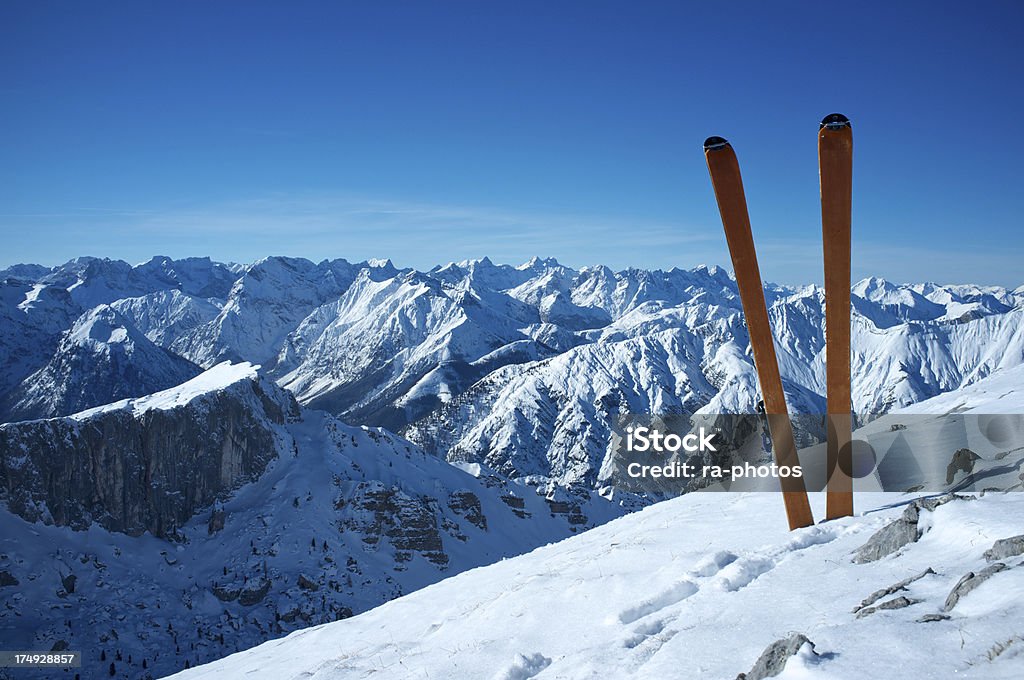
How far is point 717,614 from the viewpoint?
35.7 feet

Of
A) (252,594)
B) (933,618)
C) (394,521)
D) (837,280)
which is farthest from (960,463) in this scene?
(394,521)

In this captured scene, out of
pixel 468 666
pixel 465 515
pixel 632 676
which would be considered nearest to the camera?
pixel 632 676

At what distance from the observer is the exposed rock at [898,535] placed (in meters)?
11.7

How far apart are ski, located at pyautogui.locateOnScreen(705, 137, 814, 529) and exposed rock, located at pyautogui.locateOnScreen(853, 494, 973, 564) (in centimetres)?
341

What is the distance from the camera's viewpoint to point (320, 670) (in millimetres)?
15820

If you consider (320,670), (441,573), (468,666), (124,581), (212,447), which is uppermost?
(468,666)

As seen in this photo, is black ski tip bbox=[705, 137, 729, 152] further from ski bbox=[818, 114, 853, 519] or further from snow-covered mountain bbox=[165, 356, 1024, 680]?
snow-covered mountain bbox=[165, 356, 1024, 680]

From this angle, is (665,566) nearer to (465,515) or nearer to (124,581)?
(124,581)

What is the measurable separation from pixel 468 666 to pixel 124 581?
9114cm

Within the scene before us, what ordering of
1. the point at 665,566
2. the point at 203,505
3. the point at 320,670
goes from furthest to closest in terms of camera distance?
the point at 203,505
the point at 320,670
the point at 665,566

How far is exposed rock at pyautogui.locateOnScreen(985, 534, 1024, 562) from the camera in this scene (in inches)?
360

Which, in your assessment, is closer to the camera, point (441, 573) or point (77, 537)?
point (77, 537)

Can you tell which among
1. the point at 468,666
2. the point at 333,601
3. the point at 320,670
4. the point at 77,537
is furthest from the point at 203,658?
the point at 468,666

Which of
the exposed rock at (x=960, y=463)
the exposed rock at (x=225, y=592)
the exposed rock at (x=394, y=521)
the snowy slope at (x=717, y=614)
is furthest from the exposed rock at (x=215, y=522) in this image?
the exposed rock at (x=960, y=463)
